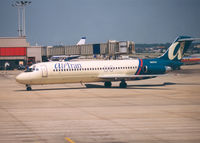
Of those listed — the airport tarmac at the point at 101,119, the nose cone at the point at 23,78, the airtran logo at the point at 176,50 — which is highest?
the airtran logo at the point at 176,50

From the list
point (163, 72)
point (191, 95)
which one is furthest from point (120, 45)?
point (191, 95)

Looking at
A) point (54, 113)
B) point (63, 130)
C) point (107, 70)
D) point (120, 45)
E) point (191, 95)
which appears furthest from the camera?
point (120, 45)

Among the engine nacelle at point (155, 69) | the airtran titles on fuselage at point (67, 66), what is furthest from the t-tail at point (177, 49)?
the airtran titles on fuselage at point (67, 66)

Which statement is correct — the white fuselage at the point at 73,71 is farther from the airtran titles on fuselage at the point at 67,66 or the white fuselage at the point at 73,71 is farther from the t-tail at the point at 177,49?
the t-tail at the point at 177,49

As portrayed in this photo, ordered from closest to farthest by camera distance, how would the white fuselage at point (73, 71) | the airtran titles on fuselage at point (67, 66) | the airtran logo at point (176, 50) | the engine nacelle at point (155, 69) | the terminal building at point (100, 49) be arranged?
the white fuselage at point (73, 71), the airtran titles on fuselage at point (67, 66), the engine nacelle at point (155, 69), the airtran logo at point (176, 50), the terminal building at point (100, 49)

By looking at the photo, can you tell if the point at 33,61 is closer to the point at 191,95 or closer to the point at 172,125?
the point at 191,95

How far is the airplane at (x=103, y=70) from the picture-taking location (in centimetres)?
3722

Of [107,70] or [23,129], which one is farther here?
[107,70]

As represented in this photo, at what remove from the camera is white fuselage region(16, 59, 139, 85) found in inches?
1458

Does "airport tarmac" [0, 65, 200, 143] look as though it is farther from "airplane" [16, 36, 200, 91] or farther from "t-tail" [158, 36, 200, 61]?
"t-tail" [158, 36, 200, 61]

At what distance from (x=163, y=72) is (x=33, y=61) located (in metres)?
59.4

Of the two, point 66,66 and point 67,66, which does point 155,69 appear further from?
point 66,66

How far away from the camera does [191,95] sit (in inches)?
Answer: 1287

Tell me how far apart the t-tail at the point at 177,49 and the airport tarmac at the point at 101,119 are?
12535mm
